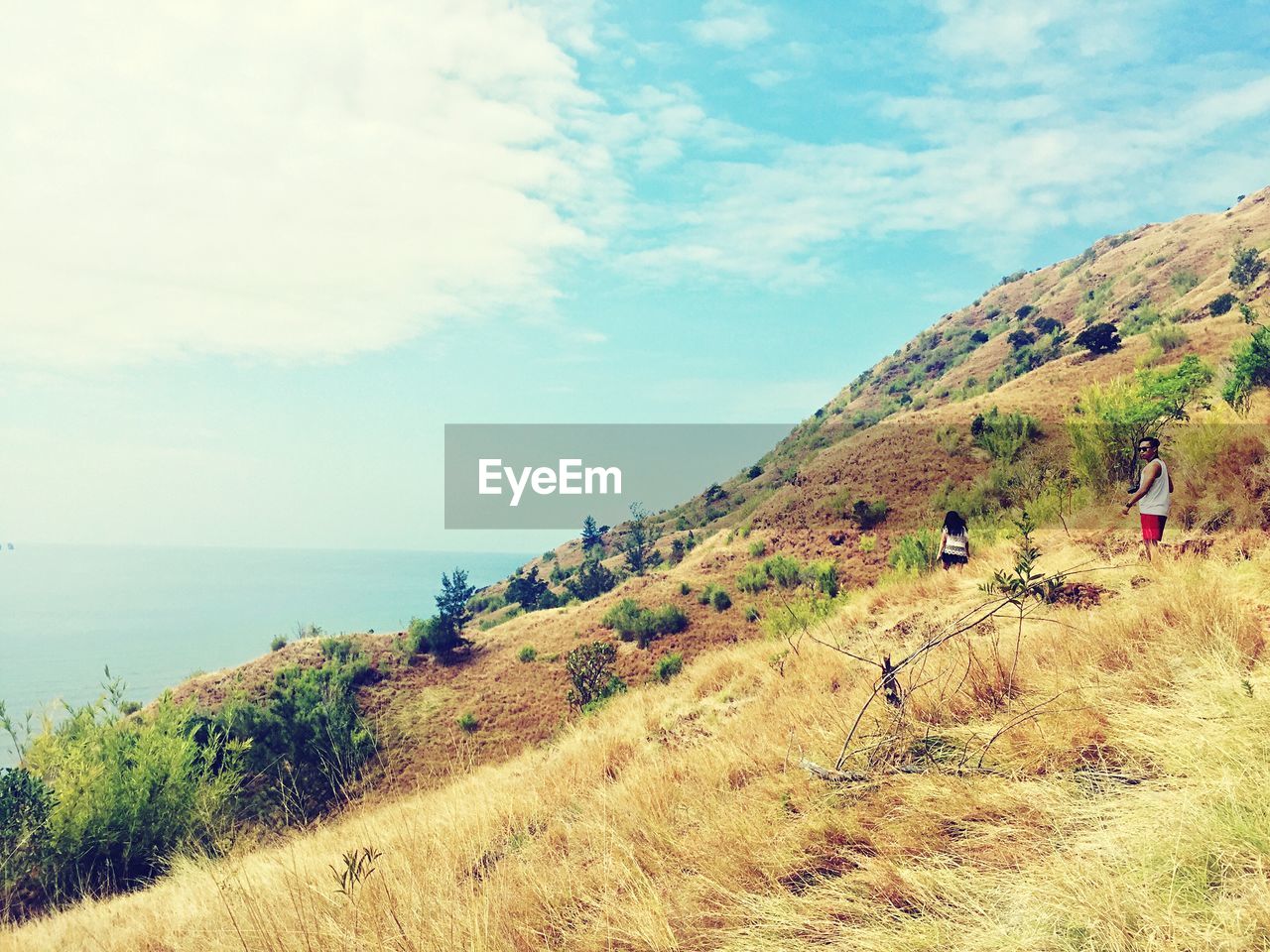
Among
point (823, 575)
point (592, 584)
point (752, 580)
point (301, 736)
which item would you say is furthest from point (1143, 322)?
point (301, 736)

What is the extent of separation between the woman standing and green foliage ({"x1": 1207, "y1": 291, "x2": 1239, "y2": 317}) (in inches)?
1467

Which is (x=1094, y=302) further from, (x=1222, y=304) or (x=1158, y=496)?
(x=1158, y=496)

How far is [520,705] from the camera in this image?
23656mm

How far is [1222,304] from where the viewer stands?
124 feet

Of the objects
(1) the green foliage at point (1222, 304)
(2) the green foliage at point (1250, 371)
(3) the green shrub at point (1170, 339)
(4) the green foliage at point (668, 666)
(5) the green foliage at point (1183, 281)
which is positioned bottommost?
(4) the green foliage at point (668, 666)

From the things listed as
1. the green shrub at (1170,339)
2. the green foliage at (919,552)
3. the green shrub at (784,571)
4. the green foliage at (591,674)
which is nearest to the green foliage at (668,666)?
the green foliage at (591,674)

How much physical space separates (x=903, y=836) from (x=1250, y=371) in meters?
19.1

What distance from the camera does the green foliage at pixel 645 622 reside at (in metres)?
25.3

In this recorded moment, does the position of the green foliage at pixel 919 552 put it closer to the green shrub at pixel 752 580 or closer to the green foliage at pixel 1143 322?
the green shrub at pixel 752 580

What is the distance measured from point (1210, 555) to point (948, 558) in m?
5.57

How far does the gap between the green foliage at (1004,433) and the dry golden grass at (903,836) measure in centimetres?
2105

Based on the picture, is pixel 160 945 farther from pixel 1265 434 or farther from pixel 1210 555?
pixel 1265 434

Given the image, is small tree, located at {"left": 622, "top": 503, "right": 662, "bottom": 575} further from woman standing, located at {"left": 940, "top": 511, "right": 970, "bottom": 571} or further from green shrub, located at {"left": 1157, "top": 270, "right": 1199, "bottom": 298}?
green shrub, located at {"left": 1157, "top": 270, "right": 1199, "bottom": 298}

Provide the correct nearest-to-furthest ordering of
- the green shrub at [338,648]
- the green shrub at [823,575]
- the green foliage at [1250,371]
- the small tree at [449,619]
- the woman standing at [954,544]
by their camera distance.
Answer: the woman standing at [954,544], the green foliage at [1250,371], the green shrub at [823,575], the green shrub at [338,648], the small tree at [449,619]
